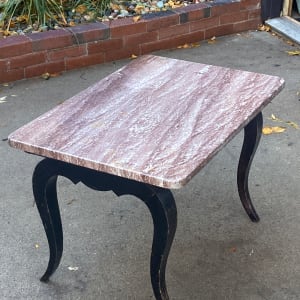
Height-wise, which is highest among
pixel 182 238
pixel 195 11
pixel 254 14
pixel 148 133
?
pixel 148 133

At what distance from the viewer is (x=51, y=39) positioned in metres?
4.52

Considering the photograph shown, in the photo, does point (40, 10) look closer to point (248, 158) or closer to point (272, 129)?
point (272, 129)

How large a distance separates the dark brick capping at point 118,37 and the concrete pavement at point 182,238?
1.07m

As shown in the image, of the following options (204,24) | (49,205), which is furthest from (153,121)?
(204,24)

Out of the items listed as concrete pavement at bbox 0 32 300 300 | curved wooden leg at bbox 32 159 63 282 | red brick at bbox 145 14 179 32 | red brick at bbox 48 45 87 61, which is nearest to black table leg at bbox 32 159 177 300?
curved wooden leg at bbox 32 159 63 282

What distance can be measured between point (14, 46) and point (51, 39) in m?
0.29

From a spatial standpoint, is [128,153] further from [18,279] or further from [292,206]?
[292,206]

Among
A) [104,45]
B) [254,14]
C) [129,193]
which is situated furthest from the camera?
[254,14]

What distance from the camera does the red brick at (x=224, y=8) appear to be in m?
5.10

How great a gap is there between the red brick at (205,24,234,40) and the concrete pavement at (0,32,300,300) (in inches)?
70.1

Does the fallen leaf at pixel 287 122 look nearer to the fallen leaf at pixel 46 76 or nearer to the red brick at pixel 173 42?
the red brick at pixel 173 42

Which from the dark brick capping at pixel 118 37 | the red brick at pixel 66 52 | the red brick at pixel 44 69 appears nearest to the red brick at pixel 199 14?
the dark brick capping at pixel 118 37

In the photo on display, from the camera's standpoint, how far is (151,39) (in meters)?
4.93

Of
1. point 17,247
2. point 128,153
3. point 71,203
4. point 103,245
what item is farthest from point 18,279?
point 128,153
